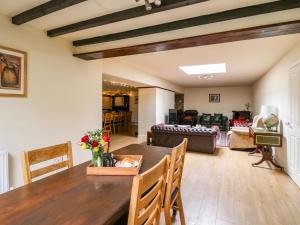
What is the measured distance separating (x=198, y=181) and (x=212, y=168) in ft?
2.65

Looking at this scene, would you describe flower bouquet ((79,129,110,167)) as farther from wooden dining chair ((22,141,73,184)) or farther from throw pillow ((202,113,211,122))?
throw pillow ((202,113,211,122))

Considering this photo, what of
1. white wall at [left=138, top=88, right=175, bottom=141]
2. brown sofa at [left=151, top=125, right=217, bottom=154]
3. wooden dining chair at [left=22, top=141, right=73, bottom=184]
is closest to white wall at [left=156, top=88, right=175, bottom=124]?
white wall at [left=138, top=88, right=175, bottom=141]

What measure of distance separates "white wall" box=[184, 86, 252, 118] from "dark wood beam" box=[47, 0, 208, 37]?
8.97m

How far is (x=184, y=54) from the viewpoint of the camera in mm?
3859

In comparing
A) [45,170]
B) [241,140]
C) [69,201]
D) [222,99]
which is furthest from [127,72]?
[222,99]

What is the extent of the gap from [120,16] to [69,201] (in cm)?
190

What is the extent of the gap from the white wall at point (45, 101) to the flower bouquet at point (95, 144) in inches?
59.8

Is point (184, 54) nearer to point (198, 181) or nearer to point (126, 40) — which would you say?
point (126, 40)

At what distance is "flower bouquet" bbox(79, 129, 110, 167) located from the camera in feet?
4.65

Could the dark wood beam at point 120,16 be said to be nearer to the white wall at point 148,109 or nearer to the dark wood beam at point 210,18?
the dark wood beam at point 210,18

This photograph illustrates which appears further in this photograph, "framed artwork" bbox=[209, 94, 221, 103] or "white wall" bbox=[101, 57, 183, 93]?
"framed artwork" bbox=[209, 94, 221, 103]

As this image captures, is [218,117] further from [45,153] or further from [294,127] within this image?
[45,153]

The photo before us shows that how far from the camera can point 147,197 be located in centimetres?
96

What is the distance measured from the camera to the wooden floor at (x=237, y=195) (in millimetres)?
2092
